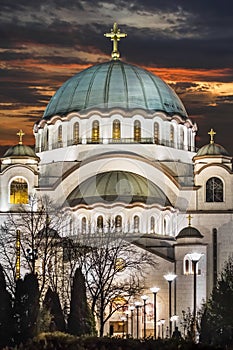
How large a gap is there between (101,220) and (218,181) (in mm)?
7743

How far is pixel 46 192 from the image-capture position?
65.2 meters

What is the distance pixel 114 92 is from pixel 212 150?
6900mm

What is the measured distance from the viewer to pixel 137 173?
65312 mm

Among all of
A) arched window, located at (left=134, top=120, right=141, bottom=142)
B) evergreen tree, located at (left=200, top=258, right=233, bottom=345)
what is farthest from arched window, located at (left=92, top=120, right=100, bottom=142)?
evergreen tree, located at (left=200, top=258, right=233, bottom=345)

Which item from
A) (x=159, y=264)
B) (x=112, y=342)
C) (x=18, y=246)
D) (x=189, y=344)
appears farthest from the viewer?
(x=159, y=264)

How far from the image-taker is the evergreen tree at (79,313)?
121ft

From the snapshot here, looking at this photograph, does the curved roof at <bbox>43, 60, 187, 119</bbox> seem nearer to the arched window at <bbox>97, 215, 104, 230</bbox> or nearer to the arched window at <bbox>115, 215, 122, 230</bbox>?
the arched window at <bbox>97, 215, 104, 230</bbox>

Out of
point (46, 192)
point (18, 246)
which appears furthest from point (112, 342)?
point (46, 192)

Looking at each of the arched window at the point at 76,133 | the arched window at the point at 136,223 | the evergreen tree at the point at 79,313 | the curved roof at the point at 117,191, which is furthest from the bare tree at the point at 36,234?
the evergreen tree at the point at 79,313

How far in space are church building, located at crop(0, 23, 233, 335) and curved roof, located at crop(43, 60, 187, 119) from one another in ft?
0.20

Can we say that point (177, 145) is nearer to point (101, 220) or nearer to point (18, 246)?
point (101, 220)

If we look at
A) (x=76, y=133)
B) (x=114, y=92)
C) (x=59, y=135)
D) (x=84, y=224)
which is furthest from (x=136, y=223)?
(x=114, y=92)

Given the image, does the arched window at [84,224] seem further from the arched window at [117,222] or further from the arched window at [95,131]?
the arched window at [95,131]

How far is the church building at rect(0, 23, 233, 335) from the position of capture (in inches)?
2404
